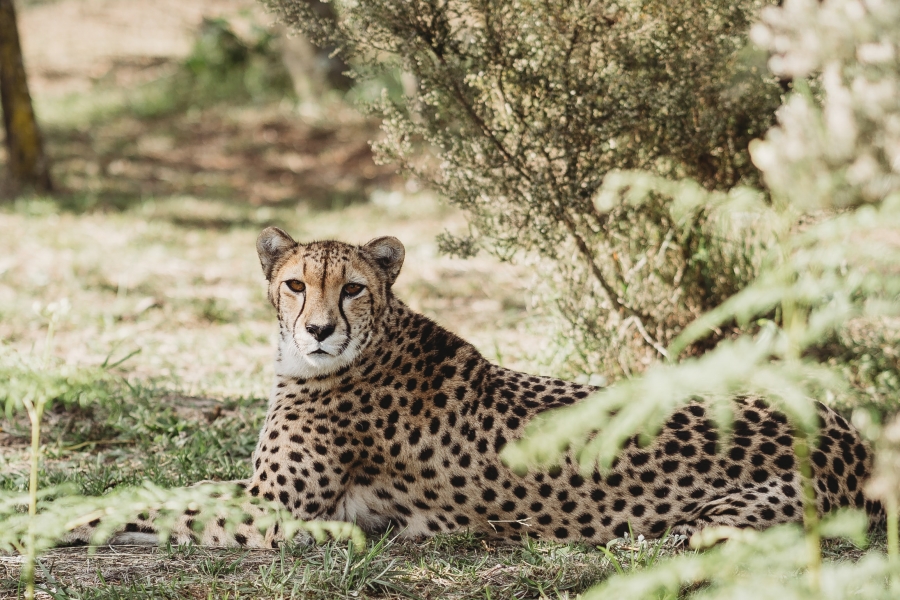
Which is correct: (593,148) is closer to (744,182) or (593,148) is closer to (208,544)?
(744,182)

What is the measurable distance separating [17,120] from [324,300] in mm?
7636

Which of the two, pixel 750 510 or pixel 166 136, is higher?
pixel 166 136

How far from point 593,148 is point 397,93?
917cm

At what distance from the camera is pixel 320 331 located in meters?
3.91

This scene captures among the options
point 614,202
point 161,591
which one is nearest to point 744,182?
point 614,202

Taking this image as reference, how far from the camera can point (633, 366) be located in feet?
18.1

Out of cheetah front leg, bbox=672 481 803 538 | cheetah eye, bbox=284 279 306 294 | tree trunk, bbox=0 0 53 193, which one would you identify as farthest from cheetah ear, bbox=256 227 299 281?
tree trunk, bbox=0 0 53 193

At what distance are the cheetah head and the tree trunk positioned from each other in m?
7.02

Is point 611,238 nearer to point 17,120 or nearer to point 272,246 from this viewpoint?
point 272,246

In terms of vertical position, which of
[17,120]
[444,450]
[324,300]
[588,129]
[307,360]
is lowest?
[444,450]

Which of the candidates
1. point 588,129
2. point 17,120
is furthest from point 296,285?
point 17,120

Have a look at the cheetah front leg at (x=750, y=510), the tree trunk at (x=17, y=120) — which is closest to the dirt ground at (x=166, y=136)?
the tree trunk at (x=17, y=120)

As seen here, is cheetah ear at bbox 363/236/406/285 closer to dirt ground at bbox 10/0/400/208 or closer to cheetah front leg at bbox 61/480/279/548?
cheetah front leg at bbox 61/480/279/548

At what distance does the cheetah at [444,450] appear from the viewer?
3.81m
